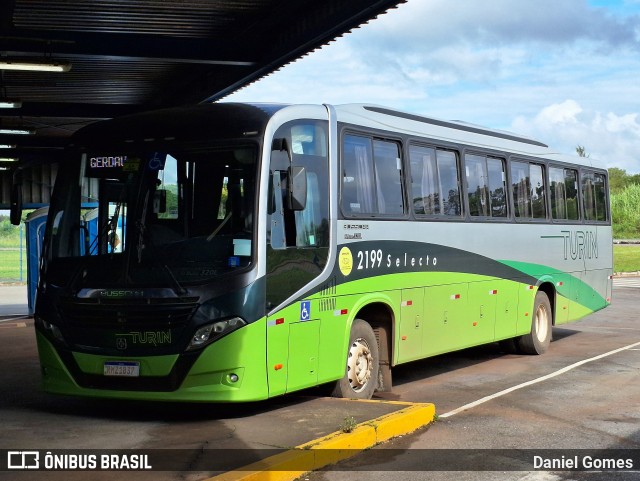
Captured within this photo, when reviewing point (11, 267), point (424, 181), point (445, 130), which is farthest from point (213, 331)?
point (11, 267)

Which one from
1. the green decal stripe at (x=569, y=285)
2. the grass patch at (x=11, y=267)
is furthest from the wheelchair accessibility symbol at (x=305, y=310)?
the grass patch at (x=11, y=267)

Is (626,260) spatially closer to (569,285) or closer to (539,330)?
(569,285)

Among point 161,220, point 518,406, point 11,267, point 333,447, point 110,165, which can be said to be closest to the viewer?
point 333,447

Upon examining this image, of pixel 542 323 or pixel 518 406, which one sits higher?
pixel 542 323

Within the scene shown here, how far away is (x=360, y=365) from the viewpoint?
40.1 feet

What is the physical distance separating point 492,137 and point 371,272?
5.03m

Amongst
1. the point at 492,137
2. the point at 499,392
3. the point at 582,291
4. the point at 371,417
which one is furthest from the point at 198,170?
the point at 582,291

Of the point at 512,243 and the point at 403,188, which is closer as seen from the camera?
the point at 403,188

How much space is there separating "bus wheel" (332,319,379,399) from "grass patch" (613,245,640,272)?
4125cm

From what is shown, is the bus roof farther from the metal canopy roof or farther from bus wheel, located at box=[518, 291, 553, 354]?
bus wheel, located at box=[518, 291, 553, 354]

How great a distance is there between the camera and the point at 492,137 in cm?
1655

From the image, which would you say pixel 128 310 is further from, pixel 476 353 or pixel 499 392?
pixel 476 353

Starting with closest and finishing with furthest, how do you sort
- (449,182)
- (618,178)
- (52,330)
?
1. (52,330)
2. (449,182)
3. (618,178)

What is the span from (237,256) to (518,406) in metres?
3.79
